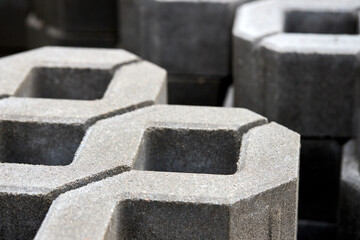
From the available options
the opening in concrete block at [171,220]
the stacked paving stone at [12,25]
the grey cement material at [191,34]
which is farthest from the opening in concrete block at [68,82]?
the stacked paving stone at [12,25]

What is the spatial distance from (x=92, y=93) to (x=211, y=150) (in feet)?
2.14

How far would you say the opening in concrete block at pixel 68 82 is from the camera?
2379 mm

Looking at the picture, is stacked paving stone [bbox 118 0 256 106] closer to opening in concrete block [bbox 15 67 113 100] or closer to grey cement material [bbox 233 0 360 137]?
grey cement material [bbox 233 0 360 137]

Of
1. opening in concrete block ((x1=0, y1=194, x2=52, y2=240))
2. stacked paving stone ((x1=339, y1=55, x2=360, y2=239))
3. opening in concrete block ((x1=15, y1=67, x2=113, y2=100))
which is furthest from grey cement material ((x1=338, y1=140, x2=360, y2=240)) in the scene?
opening in concrete block ((x1=0, y1=194, x2=52, y2=240))

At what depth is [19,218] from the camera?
1.60m

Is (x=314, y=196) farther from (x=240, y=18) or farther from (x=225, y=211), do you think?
(x=225, y=211)

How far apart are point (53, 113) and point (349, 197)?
985 millimetres

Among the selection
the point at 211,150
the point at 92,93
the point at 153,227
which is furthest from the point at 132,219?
the point at 92,93

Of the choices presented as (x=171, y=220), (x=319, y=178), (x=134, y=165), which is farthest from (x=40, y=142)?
(x=319, y=178)

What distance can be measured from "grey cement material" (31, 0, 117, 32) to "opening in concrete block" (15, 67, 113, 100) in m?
1.93

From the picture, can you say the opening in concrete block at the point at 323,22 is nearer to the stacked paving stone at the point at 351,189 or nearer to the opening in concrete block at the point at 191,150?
the stacked paving stone at the point at 351,189

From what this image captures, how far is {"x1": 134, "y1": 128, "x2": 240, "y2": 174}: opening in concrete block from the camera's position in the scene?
189 cm

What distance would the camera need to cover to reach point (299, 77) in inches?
95.7

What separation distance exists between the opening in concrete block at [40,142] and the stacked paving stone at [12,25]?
10.2ft
